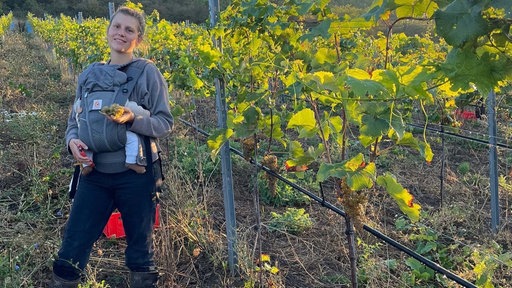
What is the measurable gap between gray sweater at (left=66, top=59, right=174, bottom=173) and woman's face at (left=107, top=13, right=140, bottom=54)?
155 millimetres

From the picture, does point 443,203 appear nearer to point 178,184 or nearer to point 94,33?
point 178,184

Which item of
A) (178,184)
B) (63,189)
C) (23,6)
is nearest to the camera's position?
(178,184)

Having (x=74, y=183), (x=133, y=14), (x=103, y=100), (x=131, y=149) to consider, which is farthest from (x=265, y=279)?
(x=133, y=14)

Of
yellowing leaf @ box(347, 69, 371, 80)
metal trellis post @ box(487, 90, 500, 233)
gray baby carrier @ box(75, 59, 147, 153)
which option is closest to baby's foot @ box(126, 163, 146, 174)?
gray baby carrier @ box(75, 59, 147, 153)

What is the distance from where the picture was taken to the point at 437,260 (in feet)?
12.0

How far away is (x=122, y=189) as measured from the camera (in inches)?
106

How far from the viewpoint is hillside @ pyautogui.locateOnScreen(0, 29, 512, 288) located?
321 cm

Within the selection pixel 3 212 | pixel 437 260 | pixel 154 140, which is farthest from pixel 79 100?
pixel 437 260

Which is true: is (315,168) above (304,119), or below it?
below

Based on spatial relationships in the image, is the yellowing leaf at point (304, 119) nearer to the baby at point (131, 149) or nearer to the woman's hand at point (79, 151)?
the baby at point (131, 149)

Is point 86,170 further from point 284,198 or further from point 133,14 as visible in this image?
point 284,198

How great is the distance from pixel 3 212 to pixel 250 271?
2196 mm

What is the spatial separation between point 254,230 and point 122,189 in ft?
5.21

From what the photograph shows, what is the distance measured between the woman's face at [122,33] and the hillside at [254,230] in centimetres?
101
